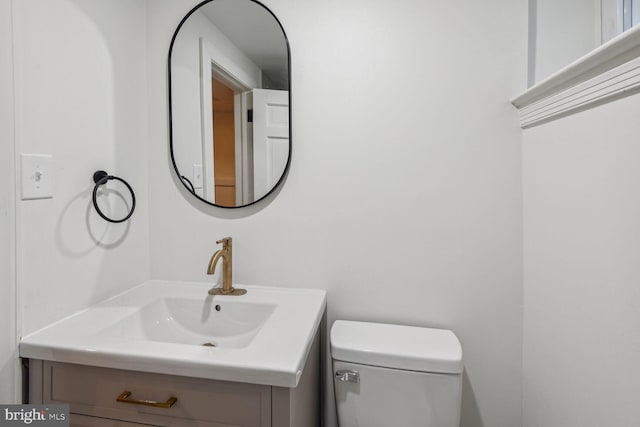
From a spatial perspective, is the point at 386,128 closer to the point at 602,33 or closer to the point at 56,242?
the point at 602,33

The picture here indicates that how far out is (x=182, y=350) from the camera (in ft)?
2.74

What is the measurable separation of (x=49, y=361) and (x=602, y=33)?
1828mm

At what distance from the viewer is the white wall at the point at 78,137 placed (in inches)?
36.2

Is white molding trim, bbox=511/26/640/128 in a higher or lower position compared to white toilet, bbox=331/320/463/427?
higher

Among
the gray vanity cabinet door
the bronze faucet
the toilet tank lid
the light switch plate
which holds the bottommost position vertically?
the gray vanity cabinet door

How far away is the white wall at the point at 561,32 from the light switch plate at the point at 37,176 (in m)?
1.51

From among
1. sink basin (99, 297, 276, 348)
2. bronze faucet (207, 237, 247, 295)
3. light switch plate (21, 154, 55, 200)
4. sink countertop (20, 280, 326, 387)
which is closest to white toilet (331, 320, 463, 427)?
sink countertop (20, 280, 326, 387)

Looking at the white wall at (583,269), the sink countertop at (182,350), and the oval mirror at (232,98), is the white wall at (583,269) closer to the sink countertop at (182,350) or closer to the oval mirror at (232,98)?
the sink countertop at (182,350)

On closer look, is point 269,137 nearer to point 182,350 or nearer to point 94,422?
point 182,350

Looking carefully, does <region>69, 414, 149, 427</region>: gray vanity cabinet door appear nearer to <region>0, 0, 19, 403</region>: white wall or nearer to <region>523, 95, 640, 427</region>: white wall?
<region>0, 0, 19, 403</region>: white wall

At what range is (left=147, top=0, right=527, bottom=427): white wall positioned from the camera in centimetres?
119

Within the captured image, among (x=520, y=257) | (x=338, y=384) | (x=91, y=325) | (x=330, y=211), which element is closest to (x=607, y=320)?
(x=520, y=257)

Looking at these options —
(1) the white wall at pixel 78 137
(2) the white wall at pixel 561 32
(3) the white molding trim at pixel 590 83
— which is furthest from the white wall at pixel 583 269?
(1) the white wall at pixel 78 137

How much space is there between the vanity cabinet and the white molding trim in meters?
0.97
